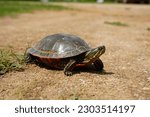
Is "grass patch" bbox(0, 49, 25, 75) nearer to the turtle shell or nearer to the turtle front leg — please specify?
the turtle shell

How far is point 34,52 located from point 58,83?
1.28 meters

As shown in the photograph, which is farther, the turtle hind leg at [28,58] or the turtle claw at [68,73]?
the turtle hind leg at [28,58]

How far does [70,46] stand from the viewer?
654 cm

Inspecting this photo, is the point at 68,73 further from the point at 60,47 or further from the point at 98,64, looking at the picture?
the point at 98,64

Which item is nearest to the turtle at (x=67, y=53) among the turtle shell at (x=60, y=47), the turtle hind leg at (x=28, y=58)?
the turtle shell at (x=60, y=47)

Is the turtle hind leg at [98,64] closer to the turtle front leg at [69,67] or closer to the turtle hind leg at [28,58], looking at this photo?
the turtle front leg at [69,67]

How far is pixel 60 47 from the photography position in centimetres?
658

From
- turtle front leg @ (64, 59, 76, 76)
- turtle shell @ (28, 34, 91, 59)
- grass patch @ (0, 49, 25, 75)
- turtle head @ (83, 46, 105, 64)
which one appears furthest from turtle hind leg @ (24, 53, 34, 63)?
turtle head @ (83, 46, 105, 64)

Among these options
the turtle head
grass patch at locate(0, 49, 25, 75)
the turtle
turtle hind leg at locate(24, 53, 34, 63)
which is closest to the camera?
the turtle head

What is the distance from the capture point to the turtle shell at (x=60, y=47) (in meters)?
6.48

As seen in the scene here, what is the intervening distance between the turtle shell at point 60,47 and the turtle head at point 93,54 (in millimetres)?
132

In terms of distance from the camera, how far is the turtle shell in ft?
21.2

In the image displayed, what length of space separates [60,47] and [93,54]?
686 millimetres

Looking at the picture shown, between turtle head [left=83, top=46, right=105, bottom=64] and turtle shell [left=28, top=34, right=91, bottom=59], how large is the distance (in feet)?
0.43
